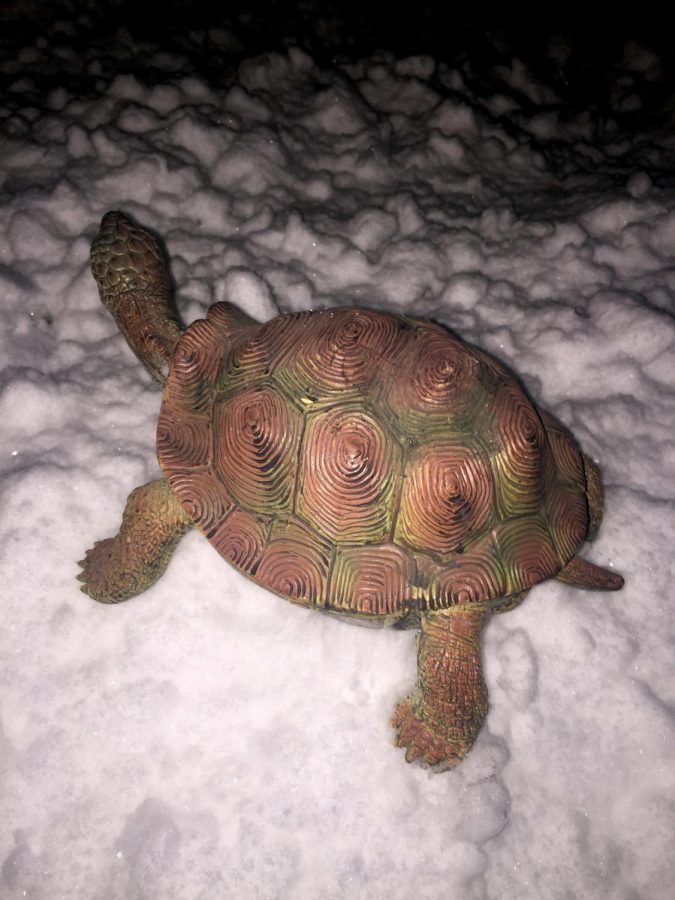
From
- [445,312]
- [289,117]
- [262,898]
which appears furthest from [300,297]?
[262,898]

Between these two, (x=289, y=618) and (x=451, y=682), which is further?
(x=289, y=618)

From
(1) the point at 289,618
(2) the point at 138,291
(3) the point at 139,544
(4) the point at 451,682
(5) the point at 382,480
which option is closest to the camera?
(5) the point at 382,480

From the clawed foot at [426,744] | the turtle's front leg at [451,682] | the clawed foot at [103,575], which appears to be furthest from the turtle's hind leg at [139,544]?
the clawed foot at [426,744]

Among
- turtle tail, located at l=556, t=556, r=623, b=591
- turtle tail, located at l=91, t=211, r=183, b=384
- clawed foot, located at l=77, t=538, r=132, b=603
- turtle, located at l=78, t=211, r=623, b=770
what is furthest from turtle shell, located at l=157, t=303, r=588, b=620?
turtle tail, located at l=91, t=211, r=183, b=384

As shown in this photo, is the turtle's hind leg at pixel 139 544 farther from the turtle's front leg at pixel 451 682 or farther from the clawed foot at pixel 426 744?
the clawed foot at pixel 426 744

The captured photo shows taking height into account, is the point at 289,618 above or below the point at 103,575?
below

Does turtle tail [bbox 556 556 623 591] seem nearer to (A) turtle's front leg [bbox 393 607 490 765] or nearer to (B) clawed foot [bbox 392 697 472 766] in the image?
(A) turtle's front leg [bbox 393 607 490 765]

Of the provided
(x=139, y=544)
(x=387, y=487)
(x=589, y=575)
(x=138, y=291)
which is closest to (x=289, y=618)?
(x=139, y=544)

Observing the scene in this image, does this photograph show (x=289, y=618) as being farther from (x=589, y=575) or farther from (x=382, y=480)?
(x=589, y=575)
